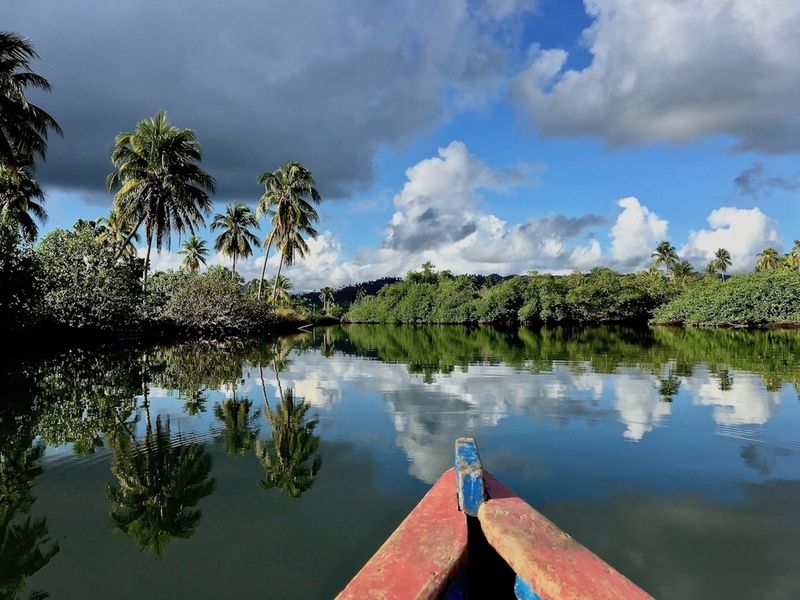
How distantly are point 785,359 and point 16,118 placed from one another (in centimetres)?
2747

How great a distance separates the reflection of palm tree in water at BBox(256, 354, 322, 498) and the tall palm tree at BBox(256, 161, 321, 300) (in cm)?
2972

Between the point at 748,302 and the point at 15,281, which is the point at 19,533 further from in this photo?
the point at 748,302

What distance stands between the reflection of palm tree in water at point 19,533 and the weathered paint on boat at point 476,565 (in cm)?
265

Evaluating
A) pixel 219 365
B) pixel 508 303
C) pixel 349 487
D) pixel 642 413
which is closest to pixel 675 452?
pixel 642 413

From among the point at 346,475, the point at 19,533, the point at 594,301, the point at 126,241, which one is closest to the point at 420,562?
the point at 346,475

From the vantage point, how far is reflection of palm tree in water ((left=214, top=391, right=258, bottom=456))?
673 centimetres

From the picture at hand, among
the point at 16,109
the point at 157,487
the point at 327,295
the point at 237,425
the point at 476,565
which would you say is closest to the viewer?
the point at 476,565

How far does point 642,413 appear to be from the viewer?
336 inches

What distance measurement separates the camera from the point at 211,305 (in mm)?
31875

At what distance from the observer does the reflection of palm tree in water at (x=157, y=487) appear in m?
4.34

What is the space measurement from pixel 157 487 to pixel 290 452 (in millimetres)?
1651

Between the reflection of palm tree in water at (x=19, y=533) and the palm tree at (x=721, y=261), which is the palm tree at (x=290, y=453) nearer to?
the reflection of palm tree in water at (x=19, y=533)

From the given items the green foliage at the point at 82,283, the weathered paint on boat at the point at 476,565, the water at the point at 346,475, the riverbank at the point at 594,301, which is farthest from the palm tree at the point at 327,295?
the weathered paint on boat at the point at 476,565

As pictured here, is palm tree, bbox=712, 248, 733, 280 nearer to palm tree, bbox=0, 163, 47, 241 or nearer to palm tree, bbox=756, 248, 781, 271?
palm tree, bbox=756, 248, 781, 271
